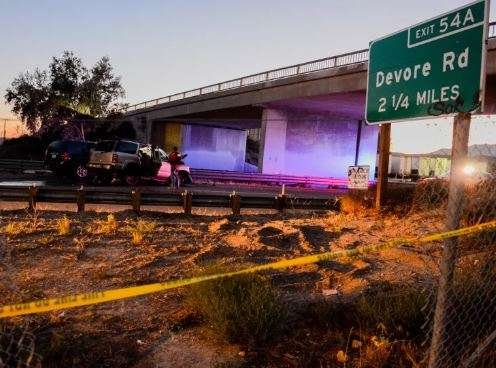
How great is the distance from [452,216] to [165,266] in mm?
4855

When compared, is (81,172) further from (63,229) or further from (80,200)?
(63,229)

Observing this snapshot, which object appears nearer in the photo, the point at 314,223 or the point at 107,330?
the point at 107,330

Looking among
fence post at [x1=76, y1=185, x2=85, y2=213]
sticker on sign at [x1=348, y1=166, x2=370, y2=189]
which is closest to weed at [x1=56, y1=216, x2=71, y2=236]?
fence post at [x1=76, y1=185, x2=85, y2=213]

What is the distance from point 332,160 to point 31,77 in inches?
1164

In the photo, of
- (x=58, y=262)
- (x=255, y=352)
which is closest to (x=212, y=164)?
(x=58, y=262)

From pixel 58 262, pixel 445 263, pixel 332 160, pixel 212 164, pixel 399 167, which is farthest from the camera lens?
pixel 399 167

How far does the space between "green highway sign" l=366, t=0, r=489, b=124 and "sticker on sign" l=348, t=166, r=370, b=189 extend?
32.8 ft

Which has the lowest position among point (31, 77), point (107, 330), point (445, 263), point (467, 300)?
point (107, 330)

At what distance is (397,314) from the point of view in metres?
4.64

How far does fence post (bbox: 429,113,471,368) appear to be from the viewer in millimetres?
3113

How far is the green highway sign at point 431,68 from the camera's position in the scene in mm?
3125

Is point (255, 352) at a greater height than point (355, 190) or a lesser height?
lesser

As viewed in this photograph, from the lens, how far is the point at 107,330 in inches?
186

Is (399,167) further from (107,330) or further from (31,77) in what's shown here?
(107,330)
